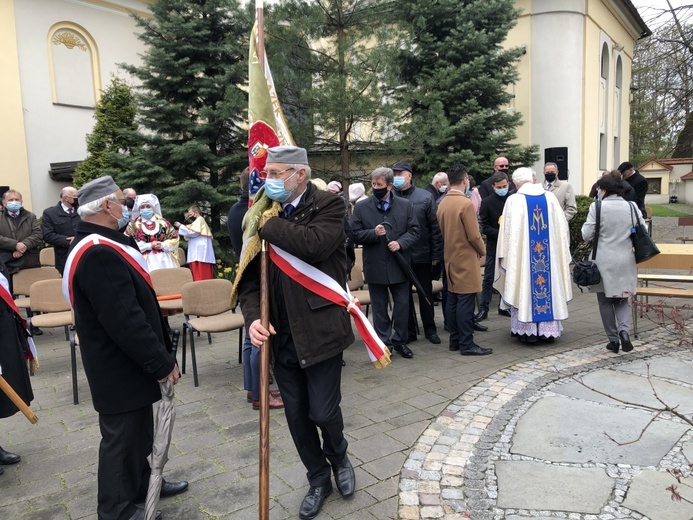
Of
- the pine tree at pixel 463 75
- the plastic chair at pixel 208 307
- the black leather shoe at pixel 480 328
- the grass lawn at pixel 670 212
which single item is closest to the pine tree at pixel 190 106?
the pine tree at pixel 463 75

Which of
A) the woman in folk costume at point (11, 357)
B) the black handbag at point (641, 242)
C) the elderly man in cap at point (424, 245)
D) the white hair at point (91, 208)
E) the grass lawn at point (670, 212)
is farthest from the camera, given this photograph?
the grass lawn at point (670, 212)

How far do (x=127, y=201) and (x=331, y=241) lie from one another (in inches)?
293

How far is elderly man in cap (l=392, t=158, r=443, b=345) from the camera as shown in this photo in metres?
6.50

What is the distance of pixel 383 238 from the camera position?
6043 mm

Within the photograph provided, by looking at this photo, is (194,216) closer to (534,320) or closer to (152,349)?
(534,320)

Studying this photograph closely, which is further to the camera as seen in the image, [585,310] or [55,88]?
[55,88]

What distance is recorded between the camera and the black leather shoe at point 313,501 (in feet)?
10.2

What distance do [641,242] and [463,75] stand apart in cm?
773

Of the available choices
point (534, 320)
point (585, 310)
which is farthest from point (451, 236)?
point (585, 310)

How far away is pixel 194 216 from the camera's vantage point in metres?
10.0

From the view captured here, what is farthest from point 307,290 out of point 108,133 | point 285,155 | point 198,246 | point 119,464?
point 108,133

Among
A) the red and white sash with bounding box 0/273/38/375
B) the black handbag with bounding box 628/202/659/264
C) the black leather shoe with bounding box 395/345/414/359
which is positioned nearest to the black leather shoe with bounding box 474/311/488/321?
the black leather shoe with bounding box 395/345/414/359

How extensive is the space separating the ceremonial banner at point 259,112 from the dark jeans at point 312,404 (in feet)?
3.41

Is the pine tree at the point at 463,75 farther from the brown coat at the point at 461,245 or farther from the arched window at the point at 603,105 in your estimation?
the arched window at the point at 603,105
